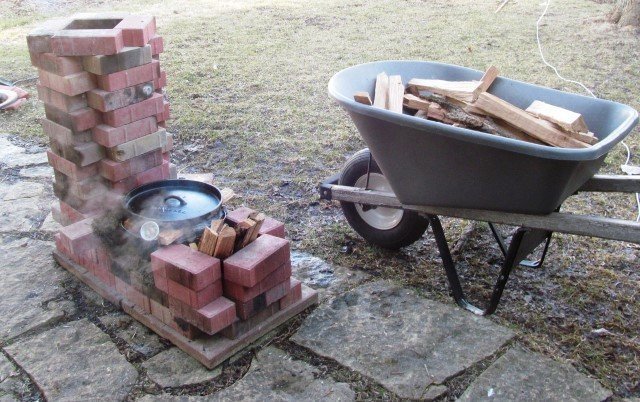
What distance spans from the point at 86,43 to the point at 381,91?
51.1 inches

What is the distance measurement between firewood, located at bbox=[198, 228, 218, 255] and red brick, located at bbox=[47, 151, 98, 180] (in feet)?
2.47

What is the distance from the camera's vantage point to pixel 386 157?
2.67 m

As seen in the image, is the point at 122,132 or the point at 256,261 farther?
the point at 122,132

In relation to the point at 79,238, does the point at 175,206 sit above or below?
above

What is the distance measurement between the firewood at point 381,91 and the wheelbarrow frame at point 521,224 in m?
0.43

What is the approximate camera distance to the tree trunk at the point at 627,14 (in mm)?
7840

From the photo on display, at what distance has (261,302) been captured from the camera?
2598mm

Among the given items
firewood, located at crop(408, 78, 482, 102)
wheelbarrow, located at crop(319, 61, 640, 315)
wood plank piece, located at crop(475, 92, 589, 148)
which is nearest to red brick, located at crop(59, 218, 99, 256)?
wheelbarrow, located at crop(319, 61, 640, 315)

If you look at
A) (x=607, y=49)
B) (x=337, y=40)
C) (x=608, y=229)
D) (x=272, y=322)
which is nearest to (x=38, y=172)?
(x=272, y=322)

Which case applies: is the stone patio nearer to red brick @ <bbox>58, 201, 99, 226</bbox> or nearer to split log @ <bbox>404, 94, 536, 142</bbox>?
red brick @ <bbox>58, 201, 99, 226</bbox>

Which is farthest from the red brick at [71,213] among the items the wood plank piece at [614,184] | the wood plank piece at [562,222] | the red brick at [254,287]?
the wood plank piece at [614,184]

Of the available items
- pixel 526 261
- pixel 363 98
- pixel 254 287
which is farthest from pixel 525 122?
pixel 254 287

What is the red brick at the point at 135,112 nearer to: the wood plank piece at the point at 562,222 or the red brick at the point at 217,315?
the red brick at the point at 217,315

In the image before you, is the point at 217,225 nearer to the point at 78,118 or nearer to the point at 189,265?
the point at 189,265
